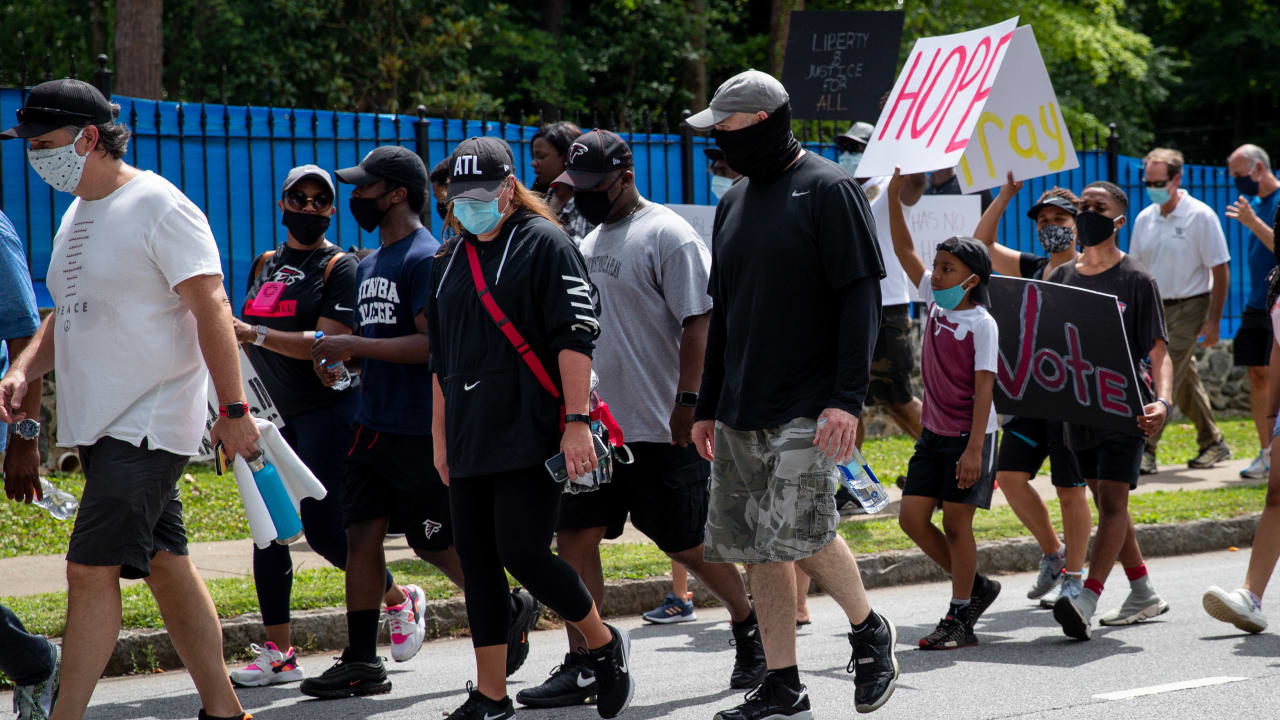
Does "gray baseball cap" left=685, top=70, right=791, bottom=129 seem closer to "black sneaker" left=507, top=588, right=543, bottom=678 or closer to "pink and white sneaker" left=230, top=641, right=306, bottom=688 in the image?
"black sneaker" left=507, top=588, right=543, bottom=678

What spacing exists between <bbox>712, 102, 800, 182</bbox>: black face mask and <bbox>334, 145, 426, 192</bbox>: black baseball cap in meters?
1.58

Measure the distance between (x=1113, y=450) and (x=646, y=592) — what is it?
237 centimetres

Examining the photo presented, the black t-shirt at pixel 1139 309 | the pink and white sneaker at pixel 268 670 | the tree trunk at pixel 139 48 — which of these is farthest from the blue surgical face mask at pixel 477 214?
the tree trunk at pixel 139 48

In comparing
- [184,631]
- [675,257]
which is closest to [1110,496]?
[675,257]

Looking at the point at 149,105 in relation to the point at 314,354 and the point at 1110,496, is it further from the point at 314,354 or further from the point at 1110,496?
the point at 1110,496

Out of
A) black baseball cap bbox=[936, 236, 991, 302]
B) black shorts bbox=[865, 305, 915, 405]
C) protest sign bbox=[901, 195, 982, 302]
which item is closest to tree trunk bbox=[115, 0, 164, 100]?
protest sign bbox=[901, 195, 982, 302]

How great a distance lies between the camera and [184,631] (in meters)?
4.40

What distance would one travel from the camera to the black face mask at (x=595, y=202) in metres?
5.50

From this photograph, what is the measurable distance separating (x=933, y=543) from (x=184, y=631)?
3320mm

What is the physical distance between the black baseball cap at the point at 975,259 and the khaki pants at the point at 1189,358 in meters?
5.98

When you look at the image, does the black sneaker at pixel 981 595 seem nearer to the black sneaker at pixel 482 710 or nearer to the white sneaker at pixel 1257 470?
the black sneaker at pixel 482 710

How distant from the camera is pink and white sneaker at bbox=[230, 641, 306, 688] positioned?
5.64 meters

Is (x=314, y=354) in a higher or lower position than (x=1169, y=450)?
higher

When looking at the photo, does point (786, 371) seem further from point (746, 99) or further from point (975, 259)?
point (975, 259)
